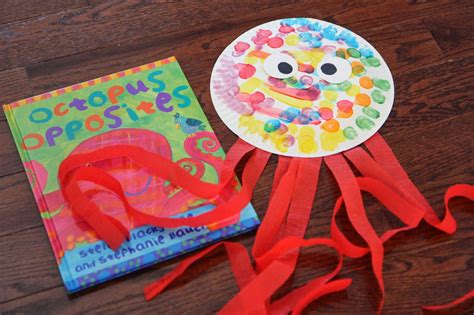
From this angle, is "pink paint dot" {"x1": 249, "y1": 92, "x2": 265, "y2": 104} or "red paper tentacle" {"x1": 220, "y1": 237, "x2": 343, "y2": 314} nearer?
"red paper tentacle" {"x1": 220, "y1": 237, "x2": 343, "y2": 314}

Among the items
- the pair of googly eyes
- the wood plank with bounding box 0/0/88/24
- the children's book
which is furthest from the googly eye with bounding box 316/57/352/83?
the wood plank with bounding box 0/0/88/24

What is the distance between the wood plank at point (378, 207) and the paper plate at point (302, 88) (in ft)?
0.18

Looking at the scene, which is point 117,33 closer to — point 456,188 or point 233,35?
point 233,35

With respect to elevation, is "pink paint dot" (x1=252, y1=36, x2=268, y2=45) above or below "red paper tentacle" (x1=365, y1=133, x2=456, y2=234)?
above

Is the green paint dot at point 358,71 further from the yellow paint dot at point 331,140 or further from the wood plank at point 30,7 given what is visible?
the wood plank at point 30,7

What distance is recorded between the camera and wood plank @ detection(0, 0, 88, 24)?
1.08m

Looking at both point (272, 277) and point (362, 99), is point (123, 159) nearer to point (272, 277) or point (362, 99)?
point (272, 277)

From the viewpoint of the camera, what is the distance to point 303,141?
3.10 ft

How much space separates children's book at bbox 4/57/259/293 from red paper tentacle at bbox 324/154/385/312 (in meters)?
0.14

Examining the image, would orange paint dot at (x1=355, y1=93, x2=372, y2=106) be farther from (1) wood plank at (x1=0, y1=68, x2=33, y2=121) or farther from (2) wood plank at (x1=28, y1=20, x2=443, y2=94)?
(1) wood plank at (x1=0, y1=68, x2=33, y2=121)

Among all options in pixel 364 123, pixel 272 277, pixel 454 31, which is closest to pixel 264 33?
pixel 364 123

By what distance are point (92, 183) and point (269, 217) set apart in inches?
10.0

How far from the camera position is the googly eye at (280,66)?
101 cm

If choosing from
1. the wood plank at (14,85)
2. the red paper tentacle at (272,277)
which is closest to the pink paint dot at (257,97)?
the red paper tentacle at (272,277)
